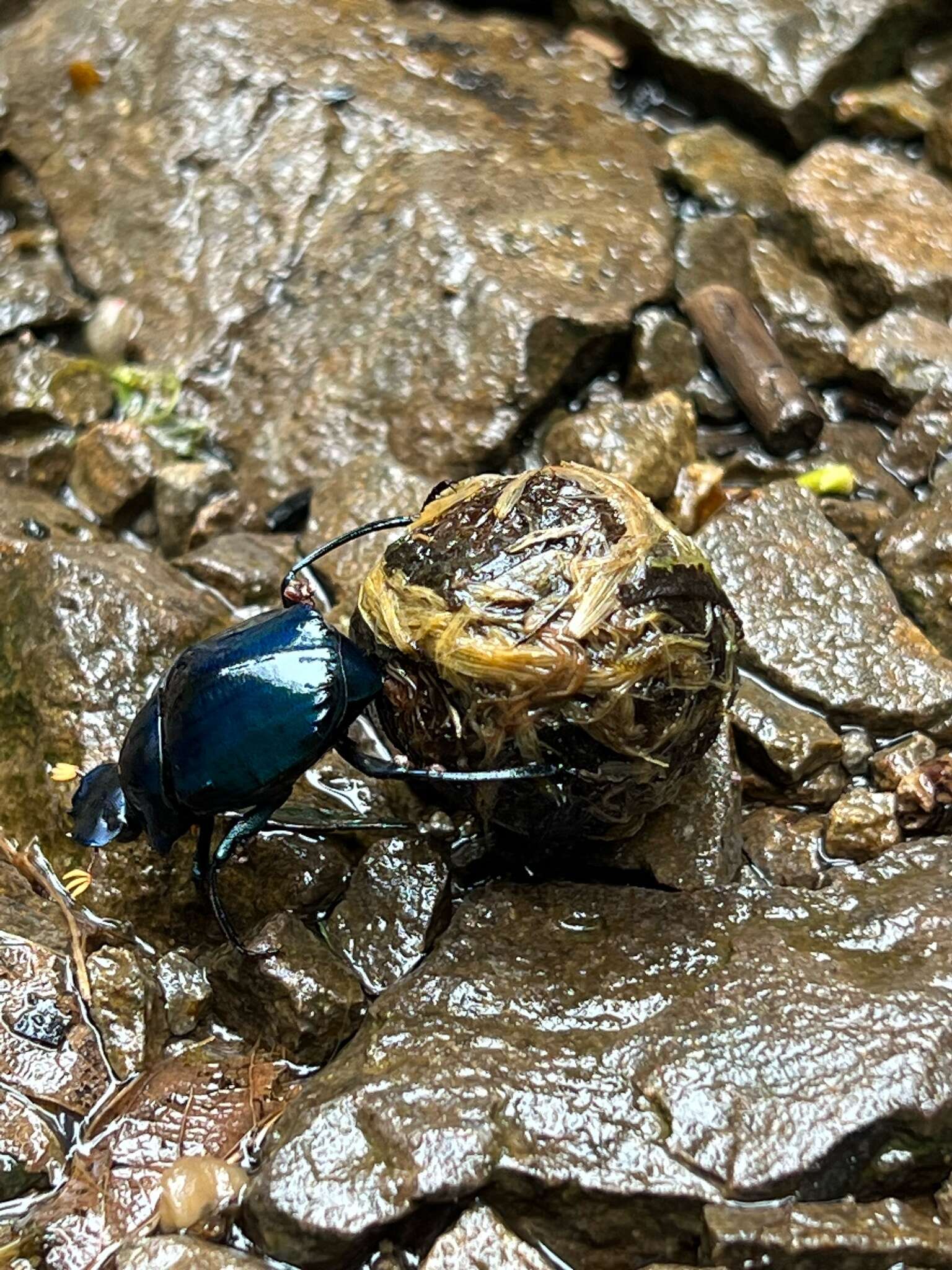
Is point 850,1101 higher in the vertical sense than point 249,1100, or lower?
higher

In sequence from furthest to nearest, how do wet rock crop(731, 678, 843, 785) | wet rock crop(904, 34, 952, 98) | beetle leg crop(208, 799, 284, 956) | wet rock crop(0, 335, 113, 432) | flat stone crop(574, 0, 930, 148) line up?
wet rock crop(904, 34, 952, 98), flat stone crop(574, 0, 930, 148), wet rock crop(0, 335, 113, 432), wet rock crop(731, 678, 843, 785), beetle leg crop(208, 799, 284, 956)

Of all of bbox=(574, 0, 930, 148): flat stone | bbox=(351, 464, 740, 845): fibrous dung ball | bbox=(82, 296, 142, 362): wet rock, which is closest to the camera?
bbox=(351, 464, 740, 845): fibrous dung ball

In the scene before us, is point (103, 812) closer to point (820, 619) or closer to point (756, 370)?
point (820, 619)

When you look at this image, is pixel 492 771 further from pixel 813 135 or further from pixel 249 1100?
pixel 813 135

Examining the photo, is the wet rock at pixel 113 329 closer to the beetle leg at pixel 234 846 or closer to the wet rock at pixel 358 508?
the wet rock at pixel 358 508

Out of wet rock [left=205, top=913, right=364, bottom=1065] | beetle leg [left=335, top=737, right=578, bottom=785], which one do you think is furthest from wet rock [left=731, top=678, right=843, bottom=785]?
wet rock [left=205, top=913, right=364, bottom=1065]

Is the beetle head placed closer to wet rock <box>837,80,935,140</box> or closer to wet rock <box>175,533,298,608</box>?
wet rock <box>175,533,298,608</box>

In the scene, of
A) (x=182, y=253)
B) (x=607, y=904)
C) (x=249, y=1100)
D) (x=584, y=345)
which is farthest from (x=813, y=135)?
(x=249, y=1100)
